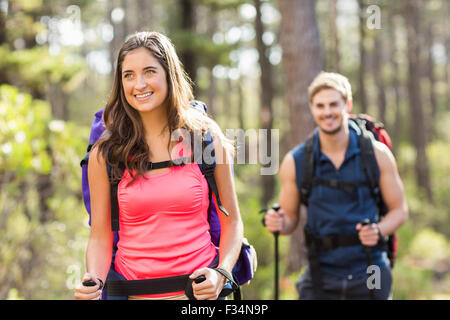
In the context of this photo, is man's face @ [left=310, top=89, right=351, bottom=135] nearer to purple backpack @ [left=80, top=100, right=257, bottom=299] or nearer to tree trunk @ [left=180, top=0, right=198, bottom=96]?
purple backpack @ [left=80, top=100, right=257, bottom=299]

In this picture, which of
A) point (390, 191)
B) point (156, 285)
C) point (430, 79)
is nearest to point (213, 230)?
point (156, 285)

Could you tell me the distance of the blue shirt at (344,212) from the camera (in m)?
3.50

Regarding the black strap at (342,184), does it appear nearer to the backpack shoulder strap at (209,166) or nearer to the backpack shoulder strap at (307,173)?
the backpack shoulder strap at (307,173)

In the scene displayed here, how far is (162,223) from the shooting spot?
7.14ft

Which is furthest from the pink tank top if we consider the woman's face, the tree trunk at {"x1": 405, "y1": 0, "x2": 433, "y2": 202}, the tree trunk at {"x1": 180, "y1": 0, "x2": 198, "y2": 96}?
the tree trunk at {"x1": 405, "y1": 0, "x2": 433, "y2": 202}

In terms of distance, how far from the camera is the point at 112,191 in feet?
7.37

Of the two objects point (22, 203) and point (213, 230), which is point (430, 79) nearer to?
point (22, 203)

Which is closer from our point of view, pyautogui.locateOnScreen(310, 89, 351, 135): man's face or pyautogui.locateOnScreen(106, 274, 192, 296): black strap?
pyautogui.locateOnScreen(106, 274, 192, 296): black strap

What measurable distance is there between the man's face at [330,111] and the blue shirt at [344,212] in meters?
0.21

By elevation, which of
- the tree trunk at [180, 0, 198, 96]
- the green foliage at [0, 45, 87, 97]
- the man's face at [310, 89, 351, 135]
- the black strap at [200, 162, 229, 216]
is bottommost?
the black strap at [200, 162, 229, 216]

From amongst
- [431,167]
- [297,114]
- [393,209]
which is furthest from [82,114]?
[393,209]

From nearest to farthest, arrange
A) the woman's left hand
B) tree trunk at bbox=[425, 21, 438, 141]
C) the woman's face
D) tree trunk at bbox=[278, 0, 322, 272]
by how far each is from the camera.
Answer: the woman's left hand, the woman's face, tree trunk at bbox=[278, 0, 322, 272], tree trunk at bbox=[425, 21, 438, 141]

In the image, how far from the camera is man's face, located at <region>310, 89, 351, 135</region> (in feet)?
11.9

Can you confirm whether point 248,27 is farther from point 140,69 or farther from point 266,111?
point 140,69
